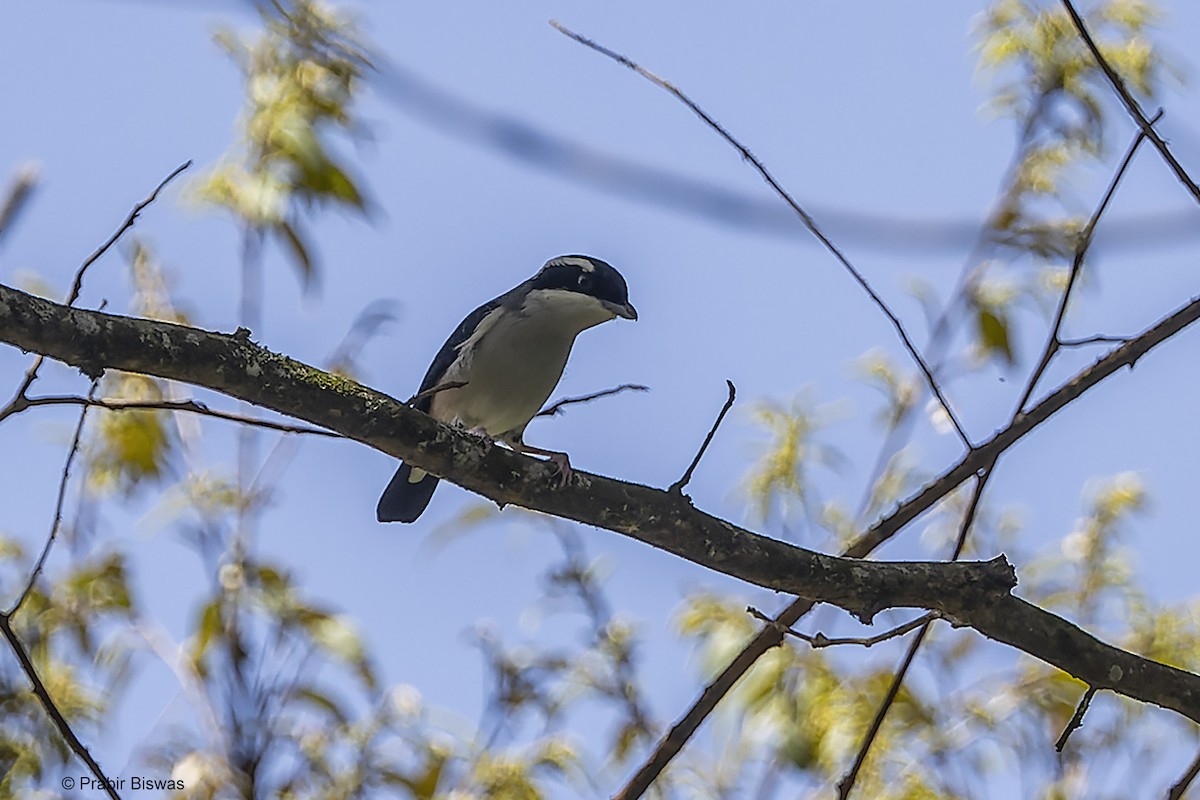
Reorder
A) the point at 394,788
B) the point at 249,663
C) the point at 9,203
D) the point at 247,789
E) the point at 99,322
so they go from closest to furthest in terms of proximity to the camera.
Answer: the point at 99,322, the point at 9,203, the point at 247,789, the point at 249,663, the point at 394,788

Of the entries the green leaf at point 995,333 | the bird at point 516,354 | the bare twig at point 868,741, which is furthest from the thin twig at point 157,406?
the green leaf at point 995,333

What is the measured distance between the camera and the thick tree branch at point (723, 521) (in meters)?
2.08

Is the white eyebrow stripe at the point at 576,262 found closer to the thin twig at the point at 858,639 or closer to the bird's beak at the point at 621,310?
the bird's beak at the point at 621,310

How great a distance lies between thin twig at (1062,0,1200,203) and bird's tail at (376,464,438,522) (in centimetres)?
266

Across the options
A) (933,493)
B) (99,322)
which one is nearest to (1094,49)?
(933,493)

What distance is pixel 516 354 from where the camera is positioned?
411 cm

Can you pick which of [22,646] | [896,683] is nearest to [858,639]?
[896,683]

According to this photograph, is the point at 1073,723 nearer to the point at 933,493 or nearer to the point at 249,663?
the point at 933,493

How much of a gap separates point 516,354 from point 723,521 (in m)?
1.73

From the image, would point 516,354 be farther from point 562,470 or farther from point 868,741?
point 868,741

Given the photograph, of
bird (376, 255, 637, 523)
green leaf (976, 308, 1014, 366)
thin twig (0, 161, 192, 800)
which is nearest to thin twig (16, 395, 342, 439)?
thin twig (0, 161, 192, 800)

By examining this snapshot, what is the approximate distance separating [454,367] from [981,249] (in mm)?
1847

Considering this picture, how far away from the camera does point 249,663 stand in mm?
3900

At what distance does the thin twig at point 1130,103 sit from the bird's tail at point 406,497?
2657 mm
